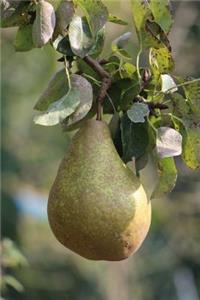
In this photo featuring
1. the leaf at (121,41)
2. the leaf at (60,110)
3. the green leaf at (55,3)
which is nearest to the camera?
the leaf at (60,110)

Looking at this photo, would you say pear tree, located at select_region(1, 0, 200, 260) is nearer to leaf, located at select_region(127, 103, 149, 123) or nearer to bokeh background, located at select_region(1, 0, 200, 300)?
leaf, located at select_region(127, 103, 149, 123)

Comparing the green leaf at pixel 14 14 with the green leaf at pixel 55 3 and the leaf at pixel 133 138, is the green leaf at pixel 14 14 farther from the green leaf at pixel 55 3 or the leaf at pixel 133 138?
the leaf at pixel 133 138

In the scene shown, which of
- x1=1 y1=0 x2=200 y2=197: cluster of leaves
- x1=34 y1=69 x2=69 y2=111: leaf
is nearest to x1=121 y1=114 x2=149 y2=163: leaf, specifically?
x1=1 y1=0 x2=200 y2=197: cluster of leaves

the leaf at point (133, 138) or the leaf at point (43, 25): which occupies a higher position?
the leaf at point (43, 25)

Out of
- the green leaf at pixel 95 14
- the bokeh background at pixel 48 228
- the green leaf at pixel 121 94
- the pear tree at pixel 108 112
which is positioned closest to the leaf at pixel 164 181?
the pear tree at pixel 108 112

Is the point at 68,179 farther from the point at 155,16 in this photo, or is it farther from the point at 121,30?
the point at 121,30

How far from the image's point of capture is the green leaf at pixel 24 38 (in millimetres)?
1318

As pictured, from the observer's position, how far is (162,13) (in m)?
1.24

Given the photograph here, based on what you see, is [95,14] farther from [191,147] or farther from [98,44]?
[191,147]

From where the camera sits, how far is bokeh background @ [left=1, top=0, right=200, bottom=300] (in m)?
4.93

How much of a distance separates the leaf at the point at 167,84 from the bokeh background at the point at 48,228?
328 centimetres

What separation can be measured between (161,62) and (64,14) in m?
0.15

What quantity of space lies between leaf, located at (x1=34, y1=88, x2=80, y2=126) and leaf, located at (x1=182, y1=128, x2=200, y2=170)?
164mm

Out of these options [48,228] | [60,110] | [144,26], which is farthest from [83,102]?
[48,228]
